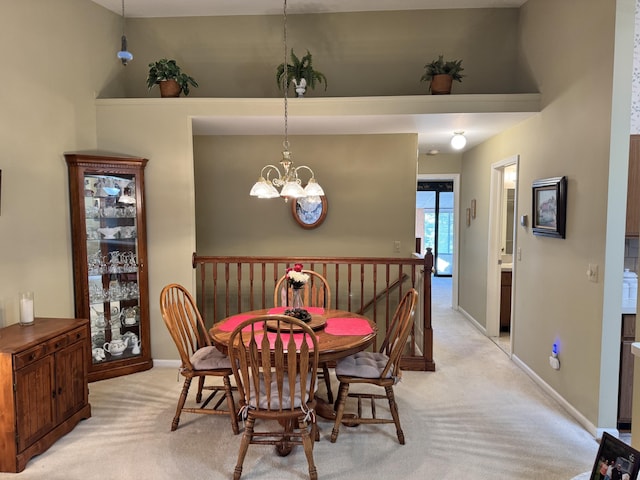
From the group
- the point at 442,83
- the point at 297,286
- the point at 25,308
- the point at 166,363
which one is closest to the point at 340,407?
the point at 297,286

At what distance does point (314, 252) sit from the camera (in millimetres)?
4902

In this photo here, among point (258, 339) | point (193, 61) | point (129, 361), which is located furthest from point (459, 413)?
point (193, 61)

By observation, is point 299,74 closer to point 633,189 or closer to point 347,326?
point 347,326

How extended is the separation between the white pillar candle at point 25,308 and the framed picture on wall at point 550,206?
3.88 m

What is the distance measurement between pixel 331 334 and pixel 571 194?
2049 millimetres

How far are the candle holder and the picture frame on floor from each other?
3.28 m

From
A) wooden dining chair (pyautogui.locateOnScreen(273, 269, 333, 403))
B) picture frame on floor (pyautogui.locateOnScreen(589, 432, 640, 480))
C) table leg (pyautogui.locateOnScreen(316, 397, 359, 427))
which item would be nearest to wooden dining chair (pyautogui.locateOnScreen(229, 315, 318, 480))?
table leg (pyautogui.locateOnScreen(316, 397, 359, 427))

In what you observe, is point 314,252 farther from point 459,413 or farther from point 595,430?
point 595,430

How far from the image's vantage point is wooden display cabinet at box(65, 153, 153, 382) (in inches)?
135

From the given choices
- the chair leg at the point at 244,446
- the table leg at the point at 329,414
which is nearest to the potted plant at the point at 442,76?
the table leg at the point at 329,414

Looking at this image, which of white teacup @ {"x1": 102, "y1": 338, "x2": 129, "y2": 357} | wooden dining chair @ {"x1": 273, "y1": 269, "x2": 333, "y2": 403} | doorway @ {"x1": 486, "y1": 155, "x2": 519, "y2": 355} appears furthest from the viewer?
doorway @ {"x1": 486, "y1": 155, "x2": 519, "y2": 355}

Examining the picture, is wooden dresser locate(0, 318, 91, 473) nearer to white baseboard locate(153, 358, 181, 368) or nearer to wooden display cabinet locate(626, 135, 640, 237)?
white baseboard locate(153, 358, 181, 368)

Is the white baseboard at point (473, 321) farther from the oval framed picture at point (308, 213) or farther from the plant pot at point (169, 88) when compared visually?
the plant pot at point (169, 88)

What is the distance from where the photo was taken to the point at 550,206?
320 cm
